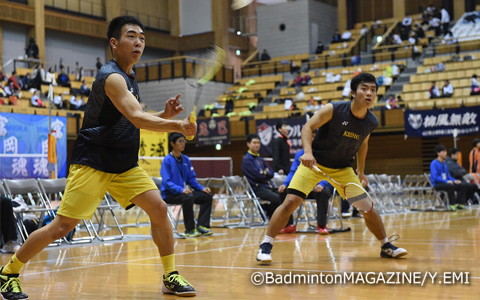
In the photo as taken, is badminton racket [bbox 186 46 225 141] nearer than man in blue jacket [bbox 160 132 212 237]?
Yes

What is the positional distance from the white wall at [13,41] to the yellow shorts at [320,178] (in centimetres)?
2408

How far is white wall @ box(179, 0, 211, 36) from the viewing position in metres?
34.1

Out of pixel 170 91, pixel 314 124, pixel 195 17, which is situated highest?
pixel 195 17

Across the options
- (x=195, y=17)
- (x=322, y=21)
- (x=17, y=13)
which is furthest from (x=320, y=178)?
(x=322, y=21)

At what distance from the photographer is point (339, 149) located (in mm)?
6883

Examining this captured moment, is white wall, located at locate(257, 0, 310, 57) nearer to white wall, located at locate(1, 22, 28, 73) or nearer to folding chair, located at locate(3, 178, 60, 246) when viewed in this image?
white wall, located at locate(1, 22, 28, 73)

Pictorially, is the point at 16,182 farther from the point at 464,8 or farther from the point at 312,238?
the point at 464,8

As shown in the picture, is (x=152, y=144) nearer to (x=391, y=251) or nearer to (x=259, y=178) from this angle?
(x=259, y=178)

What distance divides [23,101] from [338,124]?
18.3 m

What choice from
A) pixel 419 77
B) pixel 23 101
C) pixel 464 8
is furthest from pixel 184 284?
pixel 464 8

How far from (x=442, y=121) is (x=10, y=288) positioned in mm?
19293

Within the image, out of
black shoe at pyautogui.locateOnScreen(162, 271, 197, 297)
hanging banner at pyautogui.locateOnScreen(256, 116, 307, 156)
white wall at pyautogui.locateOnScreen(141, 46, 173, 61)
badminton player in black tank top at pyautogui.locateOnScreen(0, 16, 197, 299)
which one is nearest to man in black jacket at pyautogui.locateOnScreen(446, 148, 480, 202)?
hanging banner at pyautogui.locateOnScreen(256, 116, 307, 156)

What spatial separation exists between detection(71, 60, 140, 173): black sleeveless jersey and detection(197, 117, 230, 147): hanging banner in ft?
70.9

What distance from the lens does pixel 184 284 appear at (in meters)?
4.84
